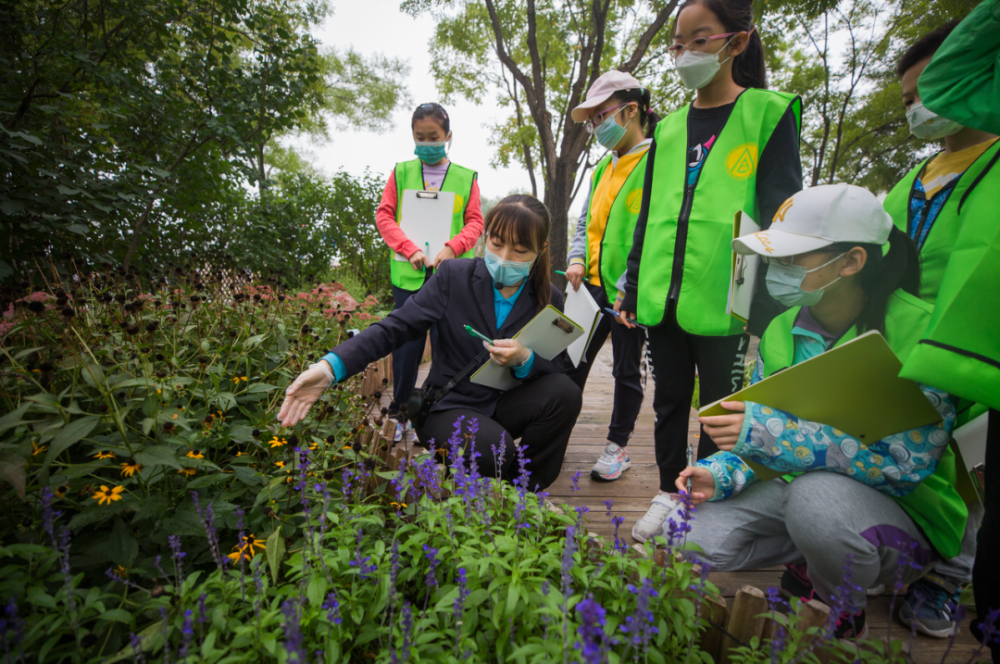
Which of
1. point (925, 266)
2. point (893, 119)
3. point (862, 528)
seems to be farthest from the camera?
point (893, 119)

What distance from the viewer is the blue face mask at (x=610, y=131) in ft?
8.98

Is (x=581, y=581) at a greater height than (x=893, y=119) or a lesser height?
lesser

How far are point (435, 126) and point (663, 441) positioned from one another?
8.22ft

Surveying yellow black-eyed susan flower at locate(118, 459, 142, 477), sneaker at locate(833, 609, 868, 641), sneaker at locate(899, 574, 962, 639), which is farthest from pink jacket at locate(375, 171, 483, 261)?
sneaker at locate(899, 574, 962, 639)

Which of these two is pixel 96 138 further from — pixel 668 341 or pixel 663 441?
pixel 663 441

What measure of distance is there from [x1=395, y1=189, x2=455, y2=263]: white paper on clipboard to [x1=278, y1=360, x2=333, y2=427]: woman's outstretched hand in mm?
1861

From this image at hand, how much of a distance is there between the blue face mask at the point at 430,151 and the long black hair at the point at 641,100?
3.98 ft

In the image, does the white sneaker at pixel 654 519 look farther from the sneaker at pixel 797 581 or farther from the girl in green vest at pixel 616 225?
the girl in green vest at pixel 616 225

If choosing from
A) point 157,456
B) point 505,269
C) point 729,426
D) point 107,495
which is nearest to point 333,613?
point 157,456

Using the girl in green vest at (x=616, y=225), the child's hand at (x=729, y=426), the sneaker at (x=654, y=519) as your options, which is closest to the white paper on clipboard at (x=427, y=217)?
the girl in green vest at (x=616, y=225)

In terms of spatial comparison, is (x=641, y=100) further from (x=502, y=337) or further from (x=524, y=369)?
(x=524, y=369)

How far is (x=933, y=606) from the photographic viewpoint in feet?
5.11

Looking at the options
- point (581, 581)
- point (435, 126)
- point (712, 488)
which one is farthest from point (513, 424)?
point (435, 126)

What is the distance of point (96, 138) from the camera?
9.59 ft
